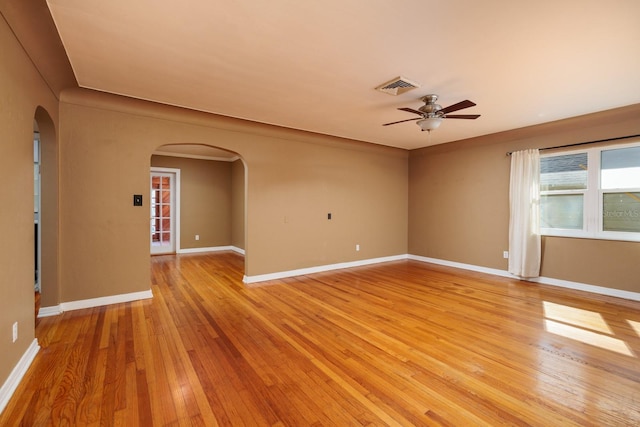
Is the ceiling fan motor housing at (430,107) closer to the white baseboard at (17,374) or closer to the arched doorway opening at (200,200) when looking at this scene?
the white baseboard at (17,374)

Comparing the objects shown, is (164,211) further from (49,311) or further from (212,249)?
(49,311)

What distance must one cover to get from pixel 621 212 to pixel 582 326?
221 cm

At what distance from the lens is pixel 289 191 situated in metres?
5.27

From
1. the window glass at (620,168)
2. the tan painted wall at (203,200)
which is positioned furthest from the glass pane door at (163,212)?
the window glass at (620,168)

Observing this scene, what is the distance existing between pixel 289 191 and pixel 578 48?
4.06 metres

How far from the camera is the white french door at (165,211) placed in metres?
7.44

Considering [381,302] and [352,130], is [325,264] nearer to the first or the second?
[381,302]

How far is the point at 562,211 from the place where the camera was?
475 cm

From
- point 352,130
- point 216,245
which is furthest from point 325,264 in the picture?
point 216,245

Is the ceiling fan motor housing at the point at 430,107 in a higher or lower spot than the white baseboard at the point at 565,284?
higher

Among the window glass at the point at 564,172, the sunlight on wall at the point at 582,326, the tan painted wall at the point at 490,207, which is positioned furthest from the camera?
the window glass at the point at 564,172

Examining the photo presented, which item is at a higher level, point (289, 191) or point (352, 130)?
point (352, 130)

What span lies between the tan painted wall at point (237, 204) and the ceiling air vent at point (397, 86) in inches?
195

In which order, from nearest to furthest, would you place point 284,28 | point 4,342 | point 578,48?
point 4,342 → point 284,28 → point 578,48
